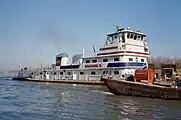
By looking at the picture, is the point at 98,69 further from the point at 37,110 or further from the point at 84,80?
the point at 37,110

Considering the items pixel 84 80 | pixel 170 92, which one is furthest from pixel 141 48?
pixel 170 92

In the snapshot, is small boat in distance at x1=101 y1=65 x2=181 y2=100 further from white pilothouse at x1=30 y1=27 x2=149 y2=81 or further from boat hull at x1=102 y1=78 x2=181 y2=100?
white pilothouse at x1=30 y1=27 x2=149 y2=81

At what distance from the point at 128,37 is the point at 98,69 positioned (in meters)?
6.85

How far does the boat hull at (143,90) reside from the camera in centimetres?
1903

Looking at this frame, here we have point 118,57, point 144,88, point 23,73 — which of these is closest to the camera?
point 144,88

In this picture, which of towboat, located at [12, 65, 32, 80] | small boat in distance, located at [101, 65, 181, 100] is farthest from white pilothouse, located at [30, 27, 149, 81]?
towboat, located at [12, 65, 32, 80]

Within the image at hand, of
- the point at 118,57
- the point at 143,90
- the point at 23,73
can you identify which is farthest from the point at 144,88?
the point at 23,73

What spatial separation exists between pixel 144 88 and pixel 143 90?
20 cm

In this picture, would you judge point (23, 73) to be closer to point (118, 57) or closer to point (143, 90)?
point (118, 57)

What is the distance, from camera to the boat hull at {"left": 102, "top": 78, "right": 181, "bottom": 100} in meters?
19.0

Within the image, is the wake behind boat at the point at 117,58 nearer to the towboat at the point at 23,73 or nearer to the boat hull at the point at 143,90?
the boat hull at the point at 143,90

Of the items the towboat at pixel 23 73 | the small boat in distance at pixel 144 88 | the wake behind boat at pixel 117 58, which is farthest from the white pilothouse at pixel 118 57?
the towboat at pixel 23 73

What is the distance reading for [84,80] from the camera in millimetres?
39031

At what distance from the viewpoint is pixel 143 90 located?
67.9ft
